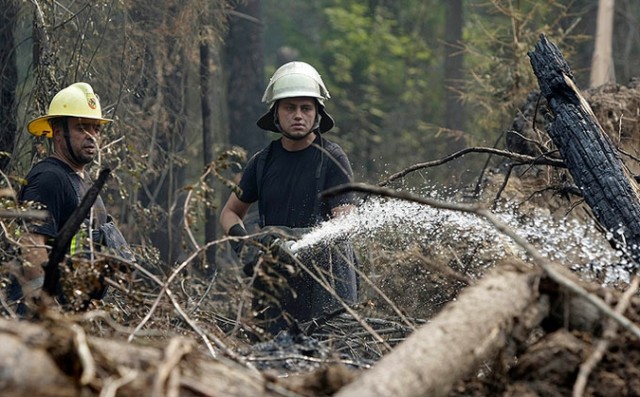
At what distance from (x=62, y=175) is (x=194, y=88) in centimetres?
822

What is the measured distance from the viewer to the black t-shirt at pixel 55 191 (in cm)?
663

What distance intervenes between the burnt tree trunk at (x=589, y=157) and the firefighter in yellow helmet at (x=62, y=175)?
8.09ft

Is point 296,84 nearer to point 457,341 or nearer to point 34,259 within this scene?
point 34,259

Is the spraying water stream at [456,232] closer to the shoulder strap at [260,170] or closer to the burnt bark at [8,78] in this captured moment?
the shoulder strap at [260,170]

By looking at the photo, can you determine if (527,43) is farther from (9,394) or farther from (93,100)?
(9,394)

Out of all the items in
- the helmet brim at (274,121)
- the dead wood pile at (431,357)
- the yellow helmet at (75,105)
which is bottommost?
the dead wood pile at (431,357)

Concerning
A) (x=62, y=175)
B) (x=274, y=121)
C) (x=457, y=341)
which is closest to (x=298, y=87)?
(x=274, y=121)

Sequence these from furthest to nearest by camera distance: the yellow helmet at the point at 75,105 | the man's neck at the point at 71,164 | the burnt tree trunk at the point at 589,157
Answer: the yellow helmet at the point at 75,105 → the man's neck at the point at 71,164 → the burnt tree trunk at the point at 589,157

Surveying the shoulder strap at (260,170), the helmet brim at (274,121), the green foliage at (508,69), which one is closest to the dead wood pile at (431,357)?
the shoulder strap at (260,170)

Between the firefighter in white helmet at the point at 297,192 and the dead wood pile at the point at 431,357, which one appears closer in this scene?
the dead wood pile at the point at 431,357

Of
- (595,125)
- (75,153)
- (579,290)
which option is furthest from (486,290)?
(75,153)

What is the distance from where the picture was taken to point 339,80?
26734 mm

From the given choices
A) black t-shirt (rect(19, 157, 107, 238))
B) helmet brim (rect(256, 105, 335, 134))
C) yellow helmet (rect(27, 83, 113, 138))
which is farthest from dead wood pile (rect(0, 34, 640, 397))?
helmet brim (rect(256, 105, 335, 134))

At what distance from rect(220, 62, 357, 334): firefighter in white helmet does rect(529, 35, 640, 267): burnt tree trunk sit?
138cm
